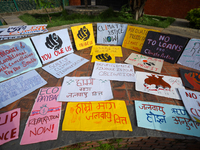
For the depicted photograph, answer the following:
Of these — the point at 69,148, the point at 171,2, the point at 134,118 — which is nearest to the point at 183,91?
the point at 134,118

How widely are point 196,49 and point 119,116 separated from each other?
2405 millimetres

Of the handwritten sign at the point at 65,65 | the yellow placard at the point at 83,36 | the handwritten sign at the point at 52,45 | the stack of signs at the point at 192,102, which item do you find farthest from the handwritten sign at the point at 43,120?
the stack of signs at the point at 192,102

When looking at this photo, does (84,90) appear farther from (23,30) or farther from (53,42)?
(23,30)

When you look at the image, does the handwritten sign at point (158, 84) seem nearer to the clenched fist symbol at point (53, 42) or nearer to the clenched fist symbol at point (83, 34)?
the clenched fist symbol at point (83, 34)

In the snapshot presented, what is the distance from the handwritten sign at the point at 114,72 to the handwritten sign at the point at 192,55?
135 cm

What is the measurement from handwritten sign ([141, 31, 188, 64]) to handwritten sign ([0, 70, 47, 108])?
2.73 metres

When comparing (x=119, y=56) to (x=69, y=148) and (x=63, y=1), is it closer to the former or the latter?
(x=69, y=148)

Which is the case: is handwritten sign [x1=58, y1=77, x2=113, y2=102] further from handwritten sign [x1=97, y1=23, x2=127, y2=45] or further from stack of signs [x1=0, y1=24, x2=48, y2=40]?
handwritten sign [x1=97, y1=23, x2=127, y2=45]

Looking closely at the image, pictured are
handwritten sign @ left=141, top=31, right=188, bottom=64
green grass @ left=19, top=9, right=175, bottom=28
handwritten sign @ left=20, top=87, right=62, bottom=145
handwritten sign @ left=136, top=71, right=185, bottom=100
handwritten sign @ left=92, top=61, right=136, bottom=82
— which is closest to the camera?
handwritten sign @ left=20, top=87, right=62, bottom=145

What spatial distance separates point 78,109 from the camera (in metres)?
1.42

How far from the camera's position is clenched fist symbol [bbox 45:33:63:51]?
2287 mm

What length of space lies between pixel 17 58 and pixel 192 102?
10.8ft

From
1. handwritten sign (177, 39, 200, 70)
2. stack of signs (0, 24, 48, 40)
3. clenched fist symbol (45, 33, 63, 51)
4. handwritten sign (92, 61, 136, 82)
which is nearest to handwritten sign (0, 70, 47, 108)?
clenched fist symbol (45, 33, 63, 51)

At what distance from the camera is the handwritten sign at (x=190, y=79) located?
1.80 meters
